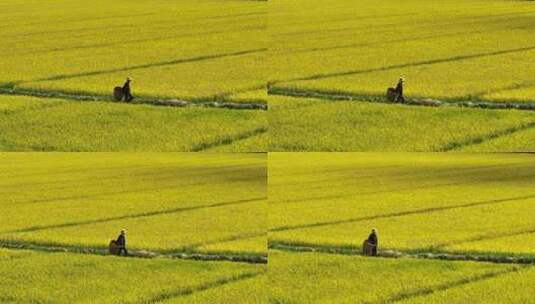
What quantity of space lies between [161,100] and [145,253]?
142 centimetres

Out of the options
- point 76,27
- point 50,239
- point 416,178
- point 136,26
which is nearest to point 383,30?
point 416,178

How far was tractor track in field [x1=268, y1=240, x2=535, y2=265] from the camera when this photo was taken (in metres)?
8.62

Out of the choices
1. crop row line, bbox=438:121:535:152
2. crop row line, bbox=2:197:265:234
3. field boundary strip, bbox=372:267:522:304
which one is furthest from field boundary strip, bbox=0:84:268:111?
field boundary strip, bbox=372:267:522:304

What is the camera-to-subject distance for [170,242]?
29.2ft

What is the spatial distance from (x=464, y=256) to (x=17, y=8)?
7.27m

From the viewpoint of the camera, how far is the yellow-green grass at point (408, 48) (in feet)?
29.7

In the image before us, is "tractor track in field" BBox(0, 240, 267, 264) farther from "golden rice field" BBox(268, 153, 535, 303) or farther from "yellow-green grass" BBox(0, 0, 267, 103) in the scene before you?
"yellow-green grass" BBox(0, 0, 267, 103)

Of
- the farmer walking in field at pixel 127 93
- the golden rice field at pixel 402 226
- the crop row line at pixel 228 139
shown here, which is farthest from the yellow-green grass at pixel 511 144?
the farmer walking in field at pixel 127 93

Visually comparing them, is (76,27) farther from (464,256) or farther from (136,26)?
(464,256)

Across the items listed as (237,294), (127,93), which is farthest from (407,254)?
(127,93)

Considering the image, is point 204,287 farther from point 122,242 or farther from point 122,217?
point 122,217

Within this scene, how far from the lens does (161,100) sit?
8859mm

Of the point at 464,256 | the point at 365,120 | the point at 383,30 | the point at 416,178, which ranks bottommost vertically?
the point at 464,256

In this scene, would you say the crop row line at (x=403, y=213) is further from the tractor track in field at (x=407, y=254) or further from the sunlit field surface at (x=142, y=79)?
the sunlit field surface at (x=142, y=79)
